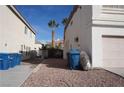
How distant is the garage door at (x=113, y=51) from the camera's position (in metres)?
11.7

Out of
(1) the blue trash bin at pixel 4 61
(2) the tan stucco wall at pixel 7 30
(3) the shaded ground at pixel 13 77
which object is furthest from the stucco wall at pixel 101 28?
(2) the tan stucco wall at pixel 7 30

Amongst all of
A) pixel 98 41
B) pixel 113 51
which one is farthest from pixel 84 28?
pixel 113 51

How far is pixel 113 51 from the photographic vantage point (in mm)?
11758

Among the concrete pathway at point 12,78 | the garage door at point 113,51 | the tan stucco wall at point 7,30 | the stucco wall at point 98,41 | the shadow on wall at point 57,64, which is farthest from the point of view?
the shadow on wall at point 57,64

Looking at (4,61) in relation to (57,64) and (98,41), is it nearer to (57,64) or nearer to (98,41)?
(57,64)

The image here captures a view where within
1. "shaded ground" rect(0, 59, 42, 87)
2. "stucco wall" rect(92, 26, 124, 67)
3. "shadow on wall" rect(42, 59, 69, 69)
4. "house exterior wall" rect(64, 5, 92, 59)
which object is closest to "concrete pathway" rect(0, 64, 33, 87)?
"shaded ground" rect(0, 59, 42, 87)

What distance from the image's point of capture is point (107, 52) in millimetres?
11664

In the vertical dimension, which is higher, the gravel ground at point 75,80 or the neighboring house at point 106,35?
the neighboring house at point 106,35

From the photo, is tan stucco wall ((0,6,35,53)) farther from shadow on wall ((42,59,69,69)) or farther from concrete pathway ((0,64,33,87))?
concrete pathway ((0,64,33,87))

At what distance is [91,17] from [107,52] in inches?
97.8

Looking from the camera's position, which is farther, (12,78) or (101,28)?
(101,28)

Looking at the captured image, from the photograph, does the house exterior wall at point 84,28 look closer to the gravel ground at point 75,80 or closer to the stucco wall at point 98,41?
the stucco wall at point 98,41
